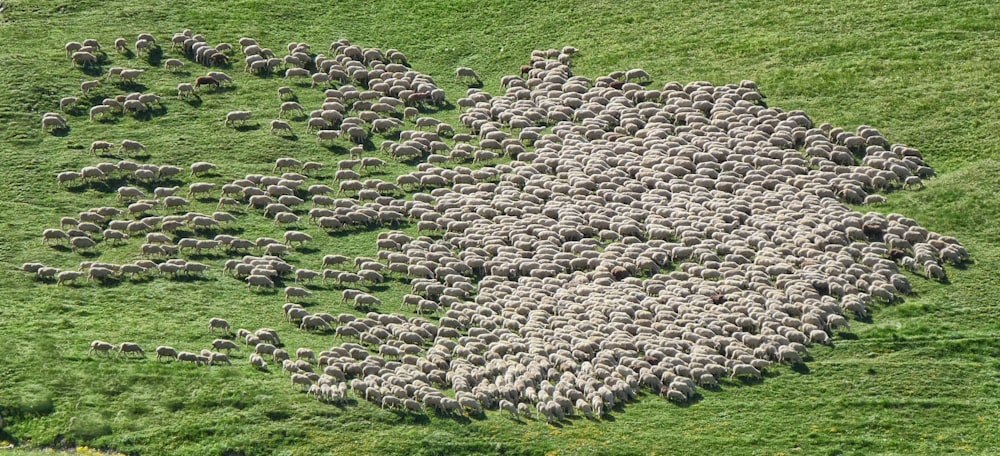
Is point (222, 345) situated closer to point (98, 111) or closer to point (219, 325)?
point (219, 325)

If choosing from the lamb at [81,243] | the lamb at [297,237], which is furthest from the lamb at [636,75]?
the lamb at [81,243]

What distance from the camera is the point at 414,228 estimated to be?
48.3 m

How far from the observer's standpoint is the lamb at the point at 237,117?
182 feet

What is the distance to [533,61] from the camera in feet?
197

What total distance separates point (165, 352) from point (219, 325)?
2.11 m

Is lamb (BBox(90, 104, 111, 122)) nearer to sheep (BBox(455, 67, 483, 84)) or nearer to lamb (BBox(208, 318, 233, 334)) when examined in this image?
sheep (BBox(455, 67, 483, 84))

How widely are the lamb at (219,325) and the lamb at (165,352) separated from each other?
1787 mm

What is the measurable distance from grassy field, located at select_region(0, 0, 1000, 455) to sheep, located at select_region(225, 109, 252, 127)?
Answer: 21.2 inches

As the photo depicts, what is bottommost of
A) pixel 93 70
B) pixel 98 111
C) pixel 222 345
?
pixel 222 345

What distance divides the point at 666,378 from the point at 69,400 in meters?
16.7

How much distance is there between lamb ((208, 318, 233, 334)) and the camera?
41625 millimetres

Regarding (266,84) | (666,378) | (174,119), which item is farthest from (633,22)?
(666,378)

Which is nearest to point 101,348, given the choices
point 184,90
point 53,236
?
point 53,236

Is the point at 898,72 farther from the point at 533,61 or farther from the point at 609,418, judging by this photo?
the point at 609,418
